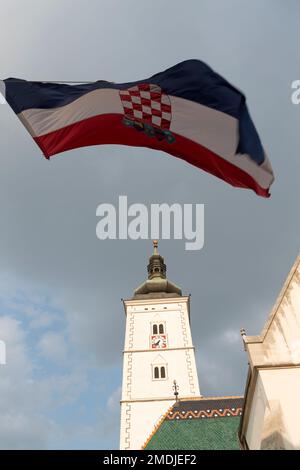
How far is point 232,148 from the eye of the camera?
7984mm

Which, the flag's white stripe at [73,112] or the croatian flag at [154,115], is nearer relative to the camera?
the croatian flag at [154,115]

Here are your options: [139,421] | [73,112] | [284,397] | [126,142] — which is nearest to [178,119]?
Answer: [126,142]

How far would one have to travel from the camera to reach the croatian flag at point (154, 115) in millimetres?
→ 8133

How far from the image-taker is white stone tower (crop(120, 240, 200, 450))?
34844 millimetres

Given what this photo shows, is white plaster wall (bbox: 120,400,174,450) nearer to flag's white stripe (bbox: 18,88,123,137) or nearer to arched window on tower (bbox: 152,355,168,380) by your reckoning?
arched window on tower (bbox: 152,355,168,380)

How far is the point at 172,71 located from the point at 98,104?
1852 mm

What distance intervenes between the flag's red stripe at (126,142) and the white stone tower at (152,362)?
101ft

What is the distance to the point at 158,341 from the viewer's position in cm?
4253

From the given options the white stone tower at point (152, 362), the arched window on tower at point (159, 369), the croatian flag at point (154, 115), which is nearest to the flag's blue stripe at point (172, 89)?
the croatian flag at point (154, 115)

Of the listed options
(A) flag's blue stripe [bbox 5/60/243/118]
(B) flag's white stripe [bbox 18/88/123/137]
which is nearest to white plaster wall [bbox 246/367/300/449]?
(A) flag's blue stripe [bbox 5/60/243/118]

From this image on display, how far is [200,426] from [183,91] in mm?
27282

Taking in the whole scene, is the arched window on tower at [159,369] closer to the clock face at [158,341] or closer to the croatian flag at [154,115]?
the clock face at [158,341]

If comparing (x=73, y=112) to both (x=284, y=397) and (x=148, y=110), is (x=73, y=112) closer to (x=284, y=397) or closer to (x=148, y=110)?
(x=148, y=110)

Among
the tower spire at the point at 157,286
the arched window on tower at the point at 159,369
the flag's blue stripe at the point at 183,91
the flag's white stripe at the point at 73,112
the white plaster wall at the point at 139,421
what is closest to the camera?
the flag's blue stripe at the point at 183,91
